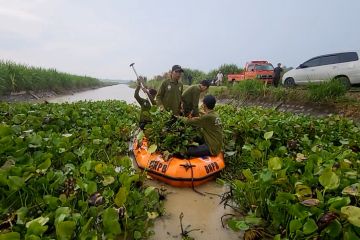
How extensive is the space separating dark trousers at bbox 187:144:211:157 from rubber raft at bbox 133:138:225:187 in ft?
0.27

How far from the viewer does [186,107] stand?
6.30m

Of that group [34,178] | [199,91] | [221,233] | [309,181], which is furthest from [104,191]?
[199,91]

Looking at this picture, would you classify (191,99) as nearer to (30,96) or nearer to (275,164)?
(275,164)

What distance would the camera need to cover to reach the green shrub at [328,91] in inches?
358

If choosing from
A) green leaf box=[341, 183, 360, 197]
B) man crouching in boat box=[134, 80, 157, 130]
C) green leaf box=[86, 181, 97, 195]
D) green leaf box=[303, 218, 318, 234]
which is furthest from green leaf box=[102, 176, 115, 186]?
man crouching in boat box=[134, 80, 157, 130]

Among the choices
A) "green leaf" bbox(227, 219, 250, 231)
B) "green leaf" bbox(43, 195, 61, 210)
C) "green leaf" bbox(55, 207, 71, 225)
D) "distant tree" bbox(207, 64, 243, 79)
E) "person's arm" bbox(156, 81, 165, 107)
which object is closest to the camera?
"green leaf" bbox(55, 207, 71, 225)

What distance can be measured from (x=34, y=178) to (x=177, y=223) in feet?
5.38

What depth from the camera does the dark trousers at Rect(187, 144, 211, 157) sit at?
15.3ft

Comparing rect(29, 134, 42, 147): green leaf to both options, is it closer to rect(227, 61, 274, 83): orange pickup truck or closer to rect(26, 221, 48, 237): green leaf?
rect(26, 221, 48, 237): green leaf

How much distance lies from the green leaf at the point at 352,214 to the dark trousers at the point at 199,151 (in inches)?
108

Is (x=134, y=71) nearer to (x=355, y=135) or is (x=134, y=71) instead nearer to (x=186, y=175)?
(x=186, y=175)

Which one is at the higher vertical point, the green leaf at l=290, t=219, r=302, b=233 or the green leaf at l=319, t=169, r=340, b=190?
the green leaf at l=319, t=169, r=340, b=190

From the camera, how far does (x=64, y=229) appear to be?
1.83 m

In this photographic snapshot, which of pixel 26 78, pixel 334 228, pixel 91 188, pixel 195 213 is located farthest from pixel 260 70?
pixel 91 188
